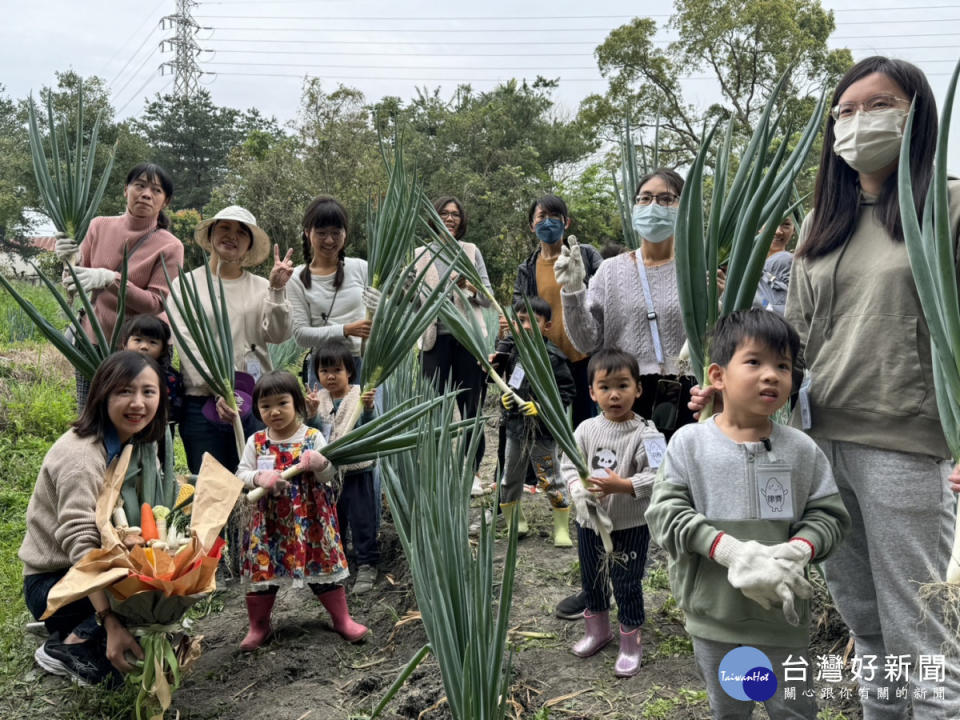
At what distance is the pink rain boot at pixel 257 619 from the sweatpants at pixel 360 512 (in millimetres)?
635

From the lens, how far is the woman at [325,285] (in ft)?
10.8

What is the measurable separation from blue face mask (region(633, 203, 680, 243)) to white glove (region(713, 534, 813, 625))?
1.28 meters

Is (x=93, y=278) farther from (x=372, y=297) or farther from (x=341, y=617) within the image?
(x=341, y=617)

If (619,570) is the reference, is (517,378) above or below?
above

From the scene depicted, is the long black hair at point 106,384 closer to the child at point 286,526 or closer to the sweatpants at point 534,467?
the child at point 286,526

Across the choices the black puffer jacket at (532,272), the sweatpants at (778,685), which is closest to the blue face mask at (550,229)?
the black puffer jacket at (532,272)

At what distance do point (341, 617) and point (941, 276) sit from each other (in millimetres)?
2177

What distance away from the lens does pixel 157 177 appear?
3316 millimetres

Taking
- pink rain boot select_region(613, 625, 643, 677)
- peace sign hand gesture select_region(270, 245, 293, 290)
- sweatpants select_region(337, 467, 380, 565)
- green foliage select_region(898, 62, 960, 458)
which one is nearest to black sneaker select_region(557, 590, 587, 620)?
pink rain boot select_region(613, 625, 643, 677)

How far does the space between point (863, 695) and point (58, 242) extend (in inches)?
109

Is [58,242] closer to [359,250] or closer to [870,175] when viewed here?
[870,175]

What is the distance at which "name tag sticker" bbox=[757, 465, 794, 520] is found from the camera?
1.62m

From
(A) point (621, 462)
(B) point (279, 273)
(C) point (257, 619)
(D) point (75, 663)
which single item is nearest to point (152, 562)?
(D) point (75, 663)

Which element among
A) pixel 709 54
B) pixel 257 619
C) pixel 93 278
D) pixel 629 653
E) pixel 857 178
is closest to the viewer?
pixel 857 178
